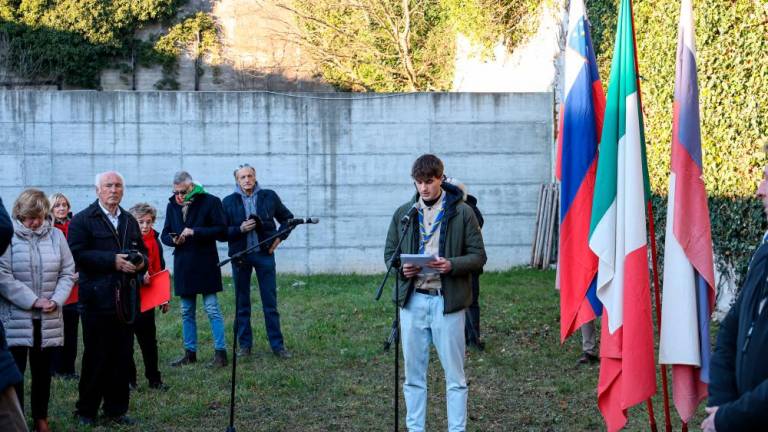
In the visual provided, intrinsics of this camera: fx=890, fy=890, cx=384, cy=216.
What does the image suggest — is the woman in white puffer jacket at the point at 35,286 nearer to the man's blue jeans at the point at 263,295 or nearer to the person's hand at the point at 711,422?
the man's blue jeans at the point at 263,295

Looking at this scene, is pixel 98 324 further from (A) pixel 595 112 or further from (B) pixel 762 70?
(B) pixel 762 70

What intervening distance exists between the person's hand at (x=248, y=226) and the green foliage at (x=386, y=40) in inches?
496

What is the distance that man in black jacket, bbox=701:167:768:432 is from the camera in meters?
3.00

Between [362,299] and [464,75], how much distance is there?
10.2 metres

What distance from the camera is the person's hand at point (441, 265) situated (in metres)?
5.84

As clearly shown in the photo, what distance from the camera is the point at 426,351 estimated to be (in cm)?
612

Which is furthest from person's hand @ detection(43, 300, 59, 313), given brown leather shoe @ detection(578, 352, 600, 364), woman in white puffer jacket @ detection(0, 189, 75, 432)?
brown leather shoe @ detection(578, 352, 600, 364)

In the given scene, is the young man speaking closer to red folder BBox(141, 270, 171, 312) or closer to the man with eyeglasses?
red folder BBox(141, 270, 171, 312)

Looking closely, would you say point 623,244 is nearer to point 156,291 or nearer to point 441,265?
point 441,265

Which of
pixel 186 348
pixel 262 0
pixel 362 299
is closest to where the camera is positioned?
pixel 186 348

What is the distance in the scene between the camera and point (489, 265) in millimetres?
15547

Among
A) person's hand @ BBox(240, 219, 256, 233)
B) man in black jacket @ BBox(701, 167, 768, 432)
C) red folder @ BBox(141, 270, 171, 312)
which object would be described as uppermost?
person's hand @ BBox(240, 219, 256, 233)

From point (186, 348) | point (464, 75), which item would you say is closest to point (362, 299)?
point (186, 348)

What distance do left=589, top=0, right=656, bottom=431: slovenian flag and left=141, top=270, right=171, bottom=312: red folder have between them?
12.4 feet
